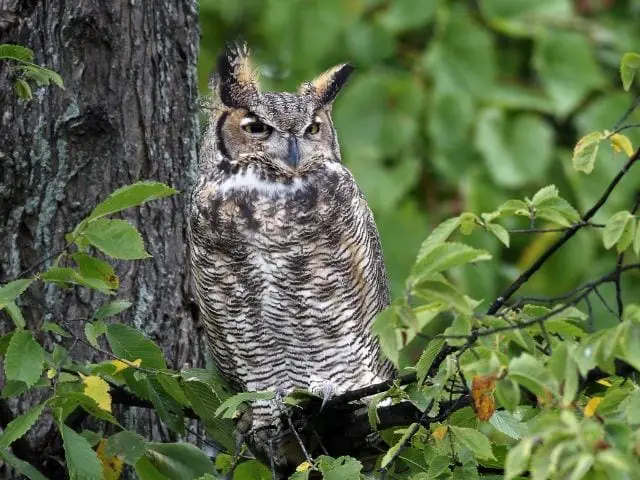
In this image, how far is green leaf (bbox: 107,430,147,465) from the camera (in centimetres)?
227

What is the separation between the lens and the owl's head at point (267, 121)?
2883 millimetres

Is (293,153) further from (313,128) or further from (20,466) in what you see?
(20,466)

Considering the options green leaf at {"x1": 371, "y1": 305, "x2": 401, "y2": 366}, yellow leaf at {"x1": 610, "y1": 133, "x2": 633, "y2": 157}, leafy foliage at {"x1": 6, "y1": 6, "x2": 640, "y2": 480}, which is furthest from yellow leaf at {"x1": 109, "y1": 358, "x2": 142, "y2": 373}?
yellow leaf at {"x1": 610, "y1": 133, "x2": 633, "y2": 157}

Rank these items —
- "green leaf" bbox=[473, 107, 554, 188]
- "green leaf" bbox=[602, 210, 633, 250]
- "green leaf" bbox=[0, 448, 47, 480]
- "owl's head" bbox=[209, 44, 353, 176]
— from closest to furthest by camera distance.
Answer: "green leaf" bbox=[602, 210, 633, 250]
"green leaf" bbox=[0, 448, 47, 480]
"owl's head" bbox=[209, 44, 353, 176]
"green leaf" bbox=[473, 107, 554, 188]

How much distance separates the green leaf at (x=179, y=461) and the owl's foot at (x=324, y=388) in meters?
0.51

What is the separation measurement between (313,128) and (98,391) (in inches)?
42.0

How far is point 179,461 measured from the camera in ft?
7.53

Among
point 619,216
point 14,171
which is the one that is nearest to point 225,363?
point 14,171

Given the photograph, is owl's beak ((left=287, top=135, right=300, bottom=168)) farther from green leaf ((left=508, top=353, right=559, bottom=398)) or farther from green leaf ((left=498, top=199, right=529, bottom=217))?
green leaf ((left=508, top=353, right=559, bottom=398))

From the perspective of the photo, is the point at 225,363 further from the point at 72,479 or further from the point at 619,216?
the point at 619,216

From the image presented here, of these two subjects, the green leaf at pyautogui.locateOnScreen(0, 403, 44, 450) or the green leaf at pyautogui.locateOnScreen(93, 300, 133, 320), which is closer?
the green leaf at pyautogui.locateOnScreen(0, 403, 44, 450)

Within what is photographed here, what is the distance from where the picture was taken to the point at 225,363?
2.97m

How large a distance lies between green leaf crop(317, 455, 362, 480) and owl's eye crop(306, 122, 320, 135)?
110cm

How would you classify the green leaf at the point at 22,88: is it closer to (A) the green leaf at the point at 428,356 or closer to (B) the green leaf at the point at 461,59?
(A) the green leaf at the point at 428,356
